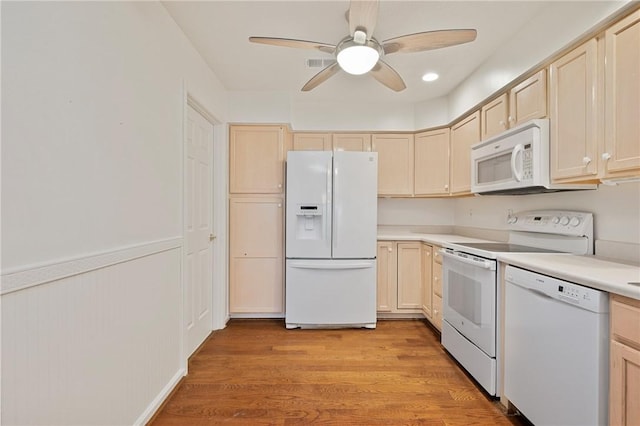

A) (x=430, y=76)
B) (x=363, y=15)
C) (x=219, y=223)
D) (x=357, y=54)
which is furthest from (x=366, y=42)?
(x=219, y=223)

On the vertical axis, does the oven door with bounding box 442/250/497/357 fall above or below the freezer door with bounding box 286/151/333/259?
below

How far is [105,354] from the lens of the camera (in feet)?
4.29

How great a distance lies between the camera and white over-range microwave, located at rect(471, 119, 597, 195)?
1.88 meters

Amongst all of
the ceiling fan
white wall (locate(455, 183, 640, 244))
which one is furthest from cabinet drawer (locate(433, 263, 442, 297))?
the ceiling fan

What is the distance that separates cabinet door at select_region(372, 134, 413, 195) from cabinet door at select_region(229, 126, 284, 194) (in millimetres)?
1157

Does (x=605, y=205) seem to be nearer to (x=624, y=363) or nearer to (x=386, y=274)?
(x=624, y=363)

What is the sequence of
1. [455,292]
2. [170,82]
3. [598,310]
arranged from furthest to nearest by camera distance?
[455,292] → [170,82] → [598,310]

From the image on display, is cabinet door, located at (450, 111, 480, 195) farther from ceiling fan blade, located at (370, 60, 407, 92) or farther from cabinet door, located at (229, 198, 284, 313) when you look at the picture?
cabinet door, located at (229, 198, 284, 313)

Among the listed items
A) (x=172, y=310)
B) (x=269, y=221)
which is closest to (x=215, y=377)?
(x=172, y=310)

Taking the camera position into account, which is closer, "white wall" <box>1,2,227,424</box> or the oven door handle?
"white wall" <box>1,2,227,424</box>

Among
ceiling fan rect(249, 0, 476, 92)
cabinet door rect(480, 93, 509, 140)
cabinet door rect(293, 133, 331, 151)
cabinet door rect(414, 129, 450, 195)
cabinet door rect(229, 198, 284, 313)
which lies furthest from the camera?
cabinet door rect(293, 133, 331, 151)

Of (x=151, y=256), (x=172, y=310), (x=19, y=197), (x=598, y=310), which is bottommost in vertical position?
(x=172, y=310)

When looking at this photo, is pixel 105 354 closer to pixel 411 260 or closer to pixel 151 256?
pixel 151 256

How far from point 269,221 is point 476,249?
197 centimetres
